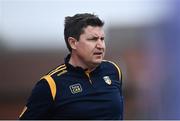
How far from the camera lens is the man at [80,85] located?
152 centimetres

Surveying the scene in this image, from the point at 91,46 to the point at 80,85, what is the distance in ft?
0.47

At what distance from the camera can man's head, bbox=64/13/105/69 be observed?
1578mm

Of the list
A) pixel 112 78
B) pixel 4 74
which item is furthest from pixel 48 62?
pixel 112 78

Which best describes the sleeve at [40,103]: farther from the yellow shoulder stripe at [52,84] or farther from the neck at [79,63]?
the neck at [79,63]

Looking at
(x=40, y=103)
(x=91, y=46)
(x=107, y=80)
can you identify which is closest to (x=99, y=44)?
(x=91, y=46)

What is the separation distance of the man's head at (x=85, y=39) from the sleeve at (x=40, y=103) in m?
0.17

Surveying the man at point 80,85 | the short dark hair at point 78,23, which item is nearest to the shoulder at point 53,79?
the man at point 80,85

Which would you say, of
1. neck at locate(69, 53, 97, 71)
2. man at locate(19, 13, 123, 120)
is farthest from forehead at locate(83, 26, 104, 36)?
neck at locate(69, 53, 97, 71)

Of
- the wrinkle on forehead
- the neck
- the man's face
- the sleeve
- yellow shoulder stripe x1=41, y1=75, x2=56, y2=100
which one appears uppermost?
the wrinkle on forehead

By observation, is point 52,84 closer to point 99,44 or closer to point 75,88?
point 75,88

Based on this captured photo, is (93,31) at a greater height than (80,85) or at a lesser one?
greater

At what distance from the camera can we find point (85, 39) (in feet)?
5.26

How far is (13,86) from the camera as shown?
3.82 meters

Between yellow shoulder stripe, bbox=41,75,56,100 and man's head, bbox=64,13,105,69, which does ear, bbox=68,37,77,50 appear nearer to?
man's head, bbox=64,13,105,69
